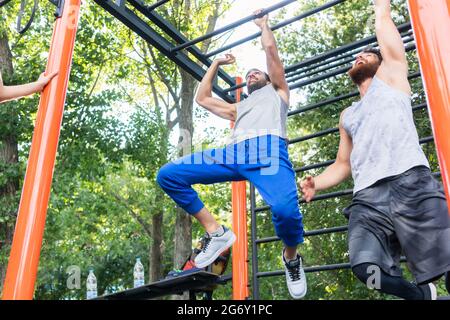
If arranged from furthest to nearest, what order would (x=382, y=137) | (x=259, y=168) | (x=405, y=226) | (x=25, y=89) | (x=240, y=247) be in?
(x=240, y=247), (x=259, y=168), (x=25, y=89), (x=382, y=137), (x=405, y=226)

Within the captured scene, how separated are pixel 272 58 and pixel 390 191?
3.45 ft

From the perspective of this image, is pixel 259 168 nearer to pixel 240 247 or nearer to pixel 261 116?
pixel 261 116

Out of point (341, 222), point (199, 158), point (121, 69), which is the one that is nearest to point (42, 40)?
point (121, 69)

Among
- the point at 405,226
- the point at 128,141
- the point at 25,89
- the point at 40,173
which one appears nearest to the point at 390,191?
the point at 405,226

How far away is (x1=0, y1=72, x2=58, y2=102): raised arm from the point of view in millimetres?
1911

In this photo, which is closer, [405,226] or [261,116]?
[405,226]

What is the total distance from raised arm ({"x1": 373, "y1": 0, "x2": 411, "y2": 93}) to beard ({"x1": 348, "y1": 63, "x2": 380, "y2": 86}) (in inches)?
4.3

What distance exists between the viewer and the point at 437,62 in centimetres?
119

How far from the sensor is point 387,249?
1.79m

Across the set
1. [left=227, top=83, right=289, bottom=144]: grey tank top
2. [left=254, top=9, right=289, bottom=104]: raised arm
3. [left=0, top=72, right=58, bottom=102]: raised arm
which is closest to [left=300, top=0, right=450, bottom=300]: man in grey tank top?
[left=227, top=83, right=289, bottom=144]: grey tank top

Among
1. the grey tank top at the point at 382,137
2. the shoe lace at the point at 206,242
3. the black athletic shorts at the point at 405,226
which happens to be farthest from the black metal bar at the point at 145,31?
the black athletic shorts at the point at 405,226

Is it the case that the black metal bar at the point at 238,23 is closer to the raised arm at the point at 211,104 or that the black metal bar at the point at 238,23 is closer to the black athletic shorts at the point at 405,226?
the raised arm at the point at 211,104

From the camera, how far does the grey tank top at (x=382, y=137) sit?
6.00 ft
